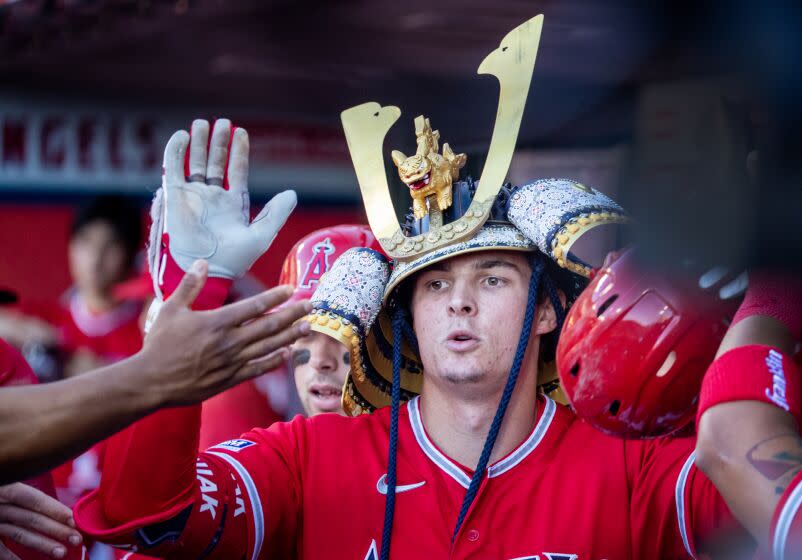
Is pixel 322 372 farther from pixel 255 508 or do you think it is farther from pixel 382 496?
pixel 255 508

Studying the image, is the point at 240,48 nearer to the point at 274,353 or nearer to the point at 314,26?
the point at 314,26

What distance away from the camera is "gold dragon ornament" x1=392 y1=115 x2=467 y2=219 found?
309 cm

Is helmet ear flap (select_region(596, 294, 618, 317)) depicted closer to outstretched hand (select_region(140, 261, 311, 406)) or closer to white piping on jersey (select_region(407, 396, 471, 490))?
outstretched hand (select_region(140, 261, 311, 406))

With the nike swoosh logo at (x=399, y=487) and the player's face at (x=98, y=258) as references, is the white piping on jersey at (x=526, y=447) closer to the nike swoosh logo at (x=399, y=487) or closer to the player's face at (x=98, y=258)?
the nike swoosh logo at (x=399, y=487)

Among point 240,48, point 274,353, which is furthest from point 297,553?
point 240,48

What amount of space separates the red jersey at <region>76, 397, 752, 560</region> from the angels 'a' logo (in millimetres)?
928

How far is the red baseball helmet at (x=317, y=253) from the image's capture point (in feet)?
13.0

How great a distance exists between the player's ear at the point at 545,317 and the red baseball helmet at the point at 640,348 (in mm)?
981

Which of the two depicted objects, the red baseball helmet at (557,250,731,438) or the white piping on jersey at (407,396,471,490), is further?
the white piping on jersey at (407,396,471,490)

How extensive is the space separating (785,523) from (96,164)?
284 inches

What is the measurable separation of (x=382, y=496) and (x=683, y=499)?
774mm

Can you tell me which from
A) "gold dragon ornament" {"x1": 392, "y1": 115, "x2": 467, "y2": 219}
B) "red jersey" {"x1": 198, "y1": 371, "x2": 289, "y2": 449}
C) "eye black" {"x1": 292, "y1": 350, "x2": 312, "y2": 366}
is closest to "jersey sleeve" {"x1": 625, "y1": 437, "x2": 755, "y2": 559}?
"gold dragon ornament" {"x1": 392, "y1": 115, "x2": 467, "y2": 219}

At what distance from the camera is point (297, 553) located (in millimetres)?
2947

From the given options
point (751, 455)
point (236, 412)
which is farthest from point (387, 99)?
point (751, 455)
